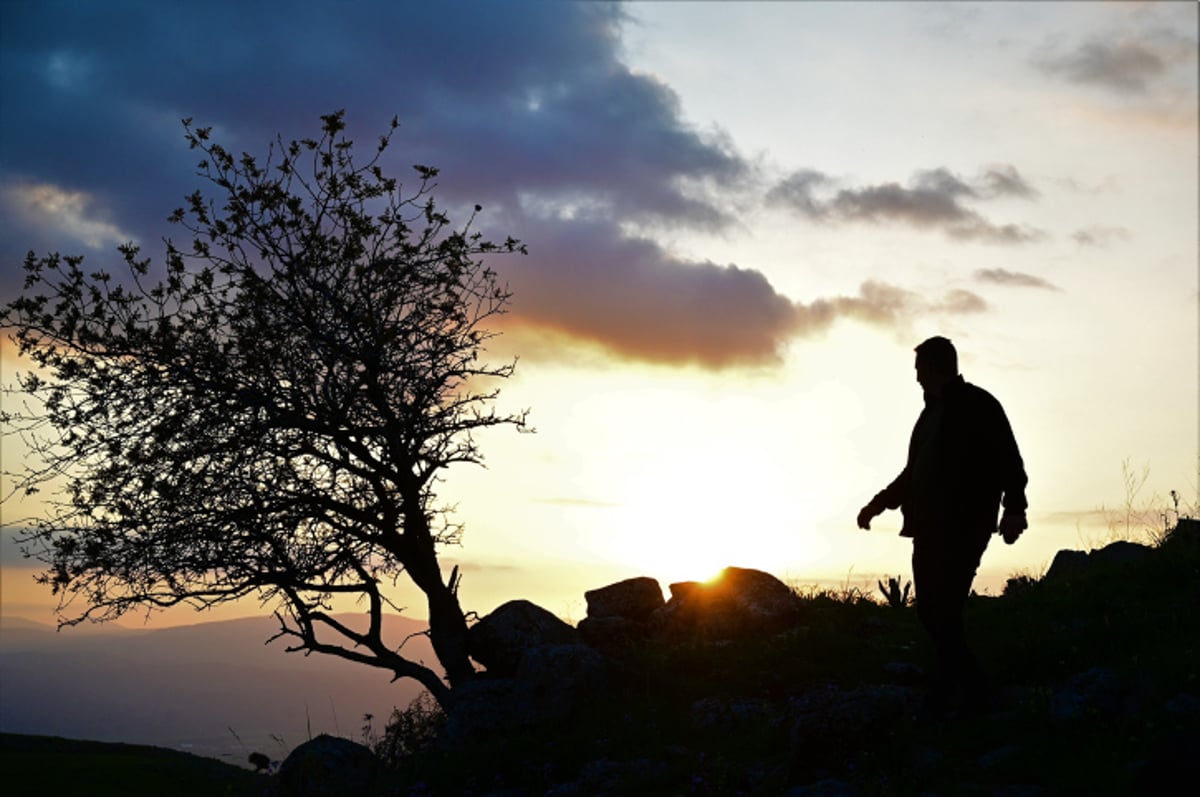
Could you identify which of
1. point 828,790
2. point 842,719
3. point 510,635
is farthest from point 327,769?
point 828,790

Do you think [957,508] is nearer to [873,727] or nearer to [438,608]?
[873,727]

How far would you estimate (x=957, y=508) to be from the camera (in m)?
11.5

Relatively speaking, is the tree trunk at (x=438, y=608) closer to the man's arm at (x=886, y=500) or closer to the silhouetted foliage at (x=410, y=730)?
the silhouetted foliage at (x=410, y=730)

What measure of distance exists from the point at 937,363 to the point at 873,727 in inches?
169

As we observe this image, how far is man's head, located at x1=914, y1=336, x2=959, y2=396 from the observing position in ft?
39.2

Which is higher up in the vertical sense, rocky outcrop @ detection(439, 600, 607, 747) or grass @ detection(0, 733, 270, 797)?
rocky outcrop @ detection(439, 600, 607, 747)

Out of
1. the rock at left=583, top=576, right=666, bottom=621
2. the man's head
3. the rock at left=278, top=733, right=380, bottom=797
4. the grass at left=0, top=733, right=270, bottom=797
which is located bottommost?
the grass at left=0, top=733, right=270, bottom=797

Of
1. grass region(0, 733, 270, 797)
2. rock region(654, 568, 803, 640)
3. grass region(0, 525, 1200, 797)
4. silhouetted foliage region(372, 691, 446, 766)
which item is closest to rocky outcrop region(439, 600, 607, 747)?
grass region(0, 525, 1200, 797)

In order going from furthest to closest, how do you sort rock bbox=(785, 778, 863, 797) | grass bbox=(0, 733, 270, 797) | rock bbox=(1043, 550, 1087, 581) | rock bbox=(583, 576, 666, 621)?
rock bbox=(583, 576, 666, 621) < rock bbox=(1043, 550, 1087, 581) < grass bbox=(0, 733, 270, 797) < rock bbox=(785, 778, 863, 797)

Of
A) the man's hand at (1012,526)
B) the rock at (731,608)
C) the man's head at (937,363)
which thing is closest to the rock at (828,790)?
the man's hand at (1012,526)

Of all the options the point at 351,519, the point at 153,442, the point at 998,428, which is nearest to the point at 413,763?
the point at 351,519

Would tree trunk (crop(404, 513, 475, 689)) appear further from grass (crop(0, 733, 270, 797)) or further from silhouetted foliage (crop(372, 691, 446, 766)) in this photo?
grass (crop(0, 733, 270, 797))

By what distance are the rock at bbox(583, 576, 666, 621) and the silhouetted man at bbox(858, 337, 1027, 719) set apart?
355 inches

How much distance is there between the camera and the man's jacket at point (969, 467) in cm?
1143
